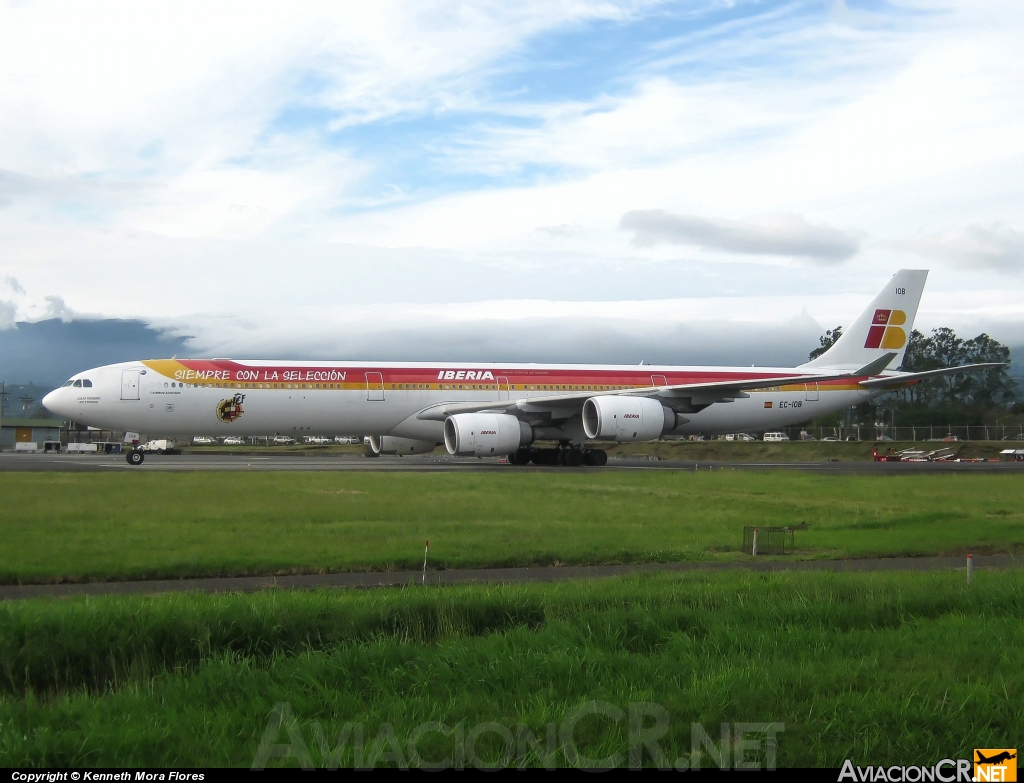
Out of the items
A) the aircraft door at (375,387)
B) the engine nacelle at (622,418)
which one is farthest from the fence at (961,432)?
the aircraft door at (375,387)

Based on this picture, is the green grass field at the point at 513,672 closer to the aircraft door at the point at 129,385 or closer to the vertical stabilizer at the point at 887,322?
the aircraft door at the point at 129,385

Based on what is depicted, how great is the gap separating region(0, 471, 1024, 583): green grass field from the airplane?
7745 millimetres

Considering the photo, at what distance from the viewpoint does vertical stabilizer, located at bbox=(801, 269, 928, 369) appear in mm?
41000

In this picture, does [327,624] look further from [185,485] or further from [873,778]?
[185,485]

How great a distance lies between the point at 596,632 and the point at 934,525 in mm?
11342

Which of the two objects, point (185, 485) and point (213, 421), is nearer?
point (185, 485)

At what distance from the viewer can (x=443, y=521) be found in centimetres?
1584

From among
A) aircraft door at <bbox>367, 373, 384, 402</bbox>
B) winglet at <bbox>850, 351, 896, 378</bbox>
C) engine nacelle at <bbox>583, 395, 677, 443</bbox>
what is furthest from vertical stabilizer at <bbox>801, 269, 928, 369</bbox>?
aircraft door at <bbox>367, 373, 384, 402</bbox>

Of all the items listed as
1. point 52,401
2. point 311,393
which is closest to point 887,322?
point 311,393

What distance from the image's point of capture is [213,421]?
1282 inches

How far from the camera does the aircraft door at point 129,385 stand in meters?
32.3

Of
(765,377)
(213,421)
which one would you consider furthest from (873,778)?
(765,377)

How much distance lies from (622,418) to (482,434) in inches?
201

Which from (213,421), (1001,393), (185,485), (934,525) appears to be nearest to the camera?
(934,525)
